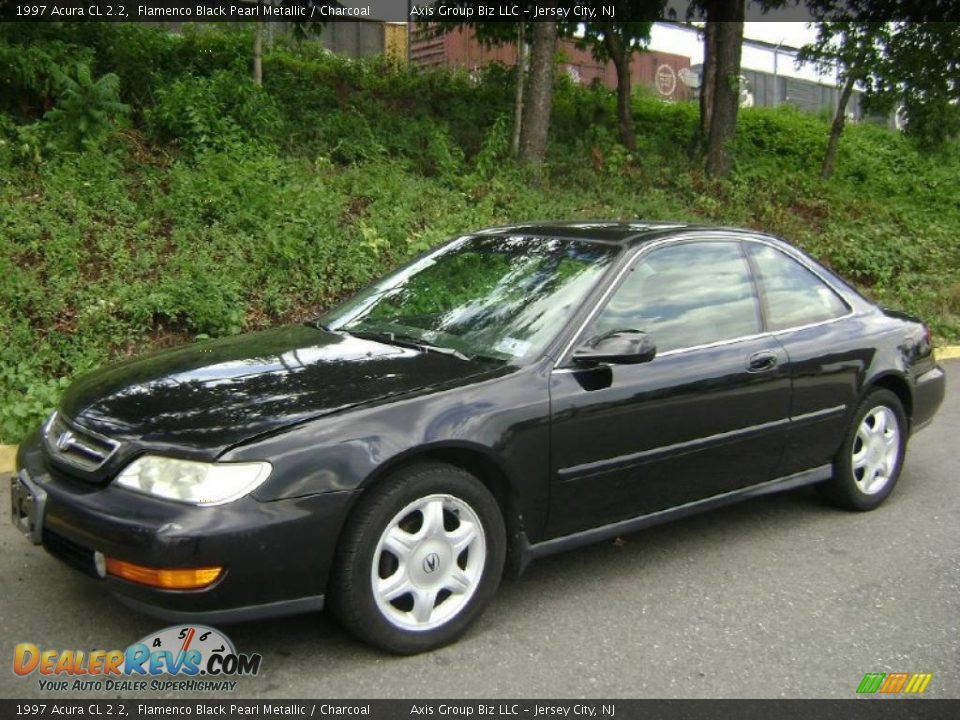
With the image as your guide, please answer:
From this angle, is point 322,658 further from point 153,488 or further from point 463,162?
point 463,162

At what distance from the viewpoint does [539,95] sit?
1256 cm

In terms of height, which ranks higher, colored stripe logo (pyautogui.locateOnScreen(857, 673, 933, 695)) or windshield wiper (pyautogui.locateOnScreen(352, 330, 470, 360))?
windshield wiper (pyautogui.locateOnScreen(352, 330, 470, 360))

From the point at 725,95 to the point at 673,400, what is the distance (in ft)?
38.7

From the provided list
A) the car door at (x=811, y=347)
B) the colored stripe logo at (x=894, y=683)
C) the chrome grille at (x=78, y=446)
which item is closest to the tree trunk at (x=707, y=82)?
the car door at (x=811, y=347)

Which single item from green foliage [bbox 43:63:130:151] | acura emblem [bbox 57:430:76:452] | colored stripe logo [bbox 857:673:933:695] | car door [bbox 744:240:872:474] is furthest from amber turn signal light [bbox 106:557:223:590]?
green foliage [bbox 43:63:130:151]

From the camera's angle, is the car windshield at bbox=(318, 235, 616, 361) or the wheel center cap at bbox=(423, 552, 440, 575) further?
the car windshield at bbox=(318, 235, 616, 361)

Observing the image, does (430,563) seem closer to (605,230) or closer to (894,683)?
(894,683)

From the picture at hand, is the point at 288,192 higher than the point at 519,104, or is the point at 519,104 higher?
the point at 519,104

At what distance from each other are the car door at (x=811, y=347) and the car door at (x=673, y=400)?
98 mm

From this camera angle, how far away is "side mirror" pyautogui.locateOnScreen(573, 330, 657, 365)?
12.6 ft

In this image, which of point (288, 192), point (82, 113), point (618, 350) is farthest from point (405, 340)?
point (82, 113)

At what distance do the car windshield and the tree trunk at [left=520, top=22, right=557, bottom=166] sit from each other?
8.06 meters

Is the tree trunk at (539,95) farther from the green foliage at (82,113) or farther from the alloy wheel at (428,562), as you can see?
the alloy wheel at (428,562)

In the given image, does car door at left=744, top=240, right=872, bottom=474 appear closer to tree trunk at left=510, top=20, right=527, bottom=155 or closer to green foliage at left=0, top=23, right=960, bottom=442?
green foliage at left=0, top=23, right=960, bottom=442
